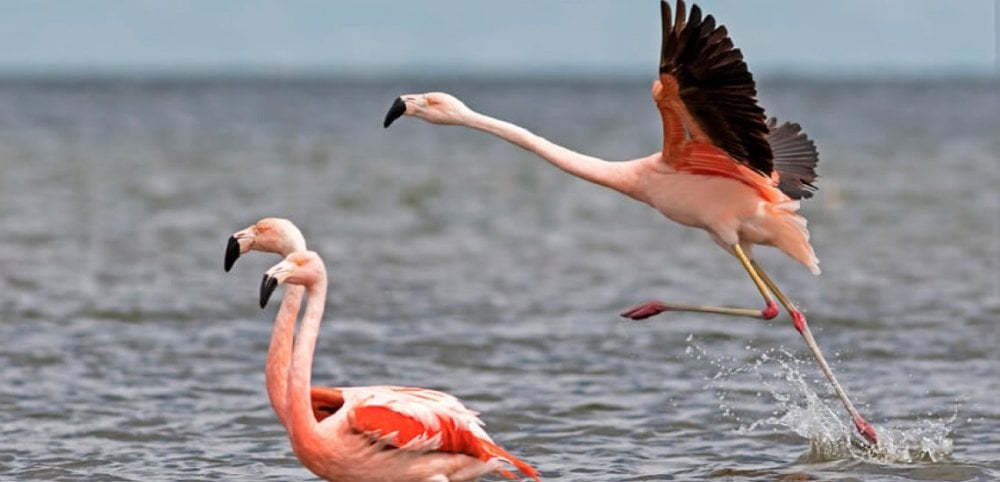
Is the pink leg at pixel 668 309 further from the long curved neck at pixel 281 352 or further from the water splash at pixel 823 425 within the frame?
the long curved neck at pixel 281 352

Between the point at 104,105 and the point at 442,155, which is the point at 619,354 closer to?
the point at 442,155

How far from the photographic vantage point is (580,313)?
42.3 feet

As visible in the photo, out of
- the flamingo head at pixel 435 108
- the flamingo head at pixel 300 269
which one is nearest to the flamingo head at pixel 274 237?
the flamingo head at pixel 300 269

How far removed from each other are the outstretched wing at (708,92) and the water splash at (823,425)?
4.64 feet

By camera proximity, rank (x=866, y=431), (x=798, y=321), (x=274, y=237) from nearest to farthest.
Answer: (x=274, y=237) < (x=866, y=431) < (x=798, y=321)

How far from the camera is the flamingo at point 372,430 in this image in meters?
6.67

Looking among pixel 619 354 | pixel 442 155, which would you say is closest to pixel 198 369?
pixel 619 354

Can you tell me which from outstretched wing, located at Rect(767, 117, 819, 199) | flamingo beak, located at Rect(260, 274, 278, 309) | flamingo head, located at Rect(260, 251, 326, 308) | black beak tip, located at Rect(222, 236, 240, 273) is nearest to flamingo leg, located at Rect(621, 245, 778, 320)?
outstretched wing, located at Rect(767, 117, 819, 199)

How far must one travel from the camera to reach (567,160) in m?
8.23

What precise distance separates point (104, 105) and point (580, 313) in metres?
57.5

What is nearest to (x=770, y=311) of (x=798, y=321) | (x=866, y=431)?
(x=798, y=321)

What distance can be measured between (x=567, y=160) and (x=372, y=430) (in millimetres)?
2055

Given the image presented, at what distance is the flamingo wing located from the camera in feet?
21.9

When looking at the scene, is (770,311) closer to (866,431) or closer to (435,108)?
(866,431)
